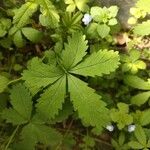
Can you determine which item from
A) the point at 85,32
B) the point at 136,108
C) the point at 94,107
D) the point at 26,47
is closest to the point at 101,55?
the point at 94,107

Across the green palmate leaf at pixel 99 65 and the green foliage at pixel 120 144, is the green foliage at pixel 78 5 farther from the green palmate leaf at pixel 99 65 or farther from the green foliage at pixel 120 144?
the green foliage at pixel 120 144

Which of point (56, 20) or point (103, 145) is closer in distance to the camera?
point (56, 20)

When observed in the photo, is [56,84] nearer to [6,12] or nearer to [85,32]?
[85,32]

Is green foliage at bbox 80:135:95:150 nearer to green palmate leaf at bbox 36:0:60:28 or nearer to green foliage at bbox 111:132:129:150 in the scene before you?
green foliage at bbox 111:132:129:150

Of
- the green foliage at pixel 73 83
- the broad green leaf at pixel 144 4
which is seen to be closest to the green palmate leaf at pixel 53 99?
the green foliage at pixel 73 83

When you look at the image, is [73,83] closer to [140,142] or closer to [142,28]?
[140,142]
